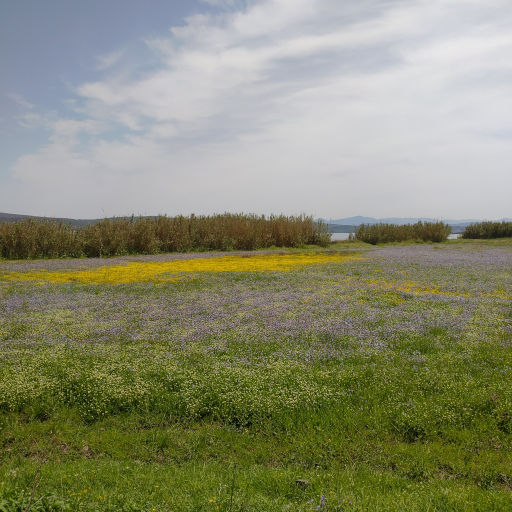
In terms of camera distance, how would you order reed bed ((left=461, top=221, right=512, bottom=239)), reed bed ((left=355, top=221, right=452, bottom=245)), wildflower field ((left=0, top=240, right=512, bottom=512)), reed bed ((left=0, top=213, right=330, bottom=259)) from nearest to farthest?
wildflower field ((left=0, top=240, right=512, bottom=512)), reed bed ((left=0, top=213, right=330, bottom=259)), reed bed ((left=355, top=221, right=452, bottom=245)), reed bed ((left=461, top=221, right=512, bottom=239))

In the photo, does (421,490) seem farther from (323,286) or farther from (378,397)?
(323,286)

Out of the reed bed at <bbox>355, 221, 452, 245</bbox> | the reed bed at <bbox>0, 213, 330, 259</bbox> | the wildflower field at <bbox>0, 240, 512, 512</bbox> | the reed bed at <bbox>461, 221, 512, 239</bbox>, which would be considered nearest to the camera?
the wildflower field at <bbox>0, 240, 512, 512</bbox>

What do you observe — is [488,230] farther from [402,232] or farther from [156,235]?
[156,235]

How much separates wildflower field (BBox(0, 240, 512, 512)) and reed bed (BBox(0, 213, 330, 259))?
17.3 m

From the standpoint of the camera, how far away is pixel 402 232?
44.0m

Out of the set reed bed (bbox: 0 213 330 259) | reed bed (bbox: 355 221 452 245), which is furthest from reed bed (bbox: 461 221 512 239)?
reed bed (bbox: 0 213 330 259)

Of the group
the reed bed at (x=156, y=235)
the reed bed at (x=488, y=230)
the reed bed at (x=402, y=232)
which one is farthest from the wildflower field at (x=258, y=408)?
the reed bed at (x=488, y=230)

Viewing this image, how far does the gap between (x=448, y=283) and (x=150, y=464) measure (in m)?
13.2

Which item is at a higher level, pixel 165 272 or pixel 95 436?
pixel 165 272

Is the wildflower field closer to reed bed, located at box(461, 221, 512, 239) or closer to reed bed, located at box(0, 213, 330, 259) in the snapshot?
reed bed, located at box(0, 213, 330, 259)

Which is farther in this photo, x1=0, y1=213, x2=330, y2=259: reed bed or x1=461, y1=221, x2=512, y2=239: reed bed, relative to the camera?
x1=461, y1=221, x2=512, y2=239: reed bed

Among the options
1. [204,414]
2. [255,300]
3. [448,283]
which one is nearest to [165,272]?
[255,300]

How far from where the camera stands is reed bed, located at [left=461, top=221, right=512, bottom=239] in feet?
152

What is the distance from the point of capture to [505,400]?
5516 millimetres
